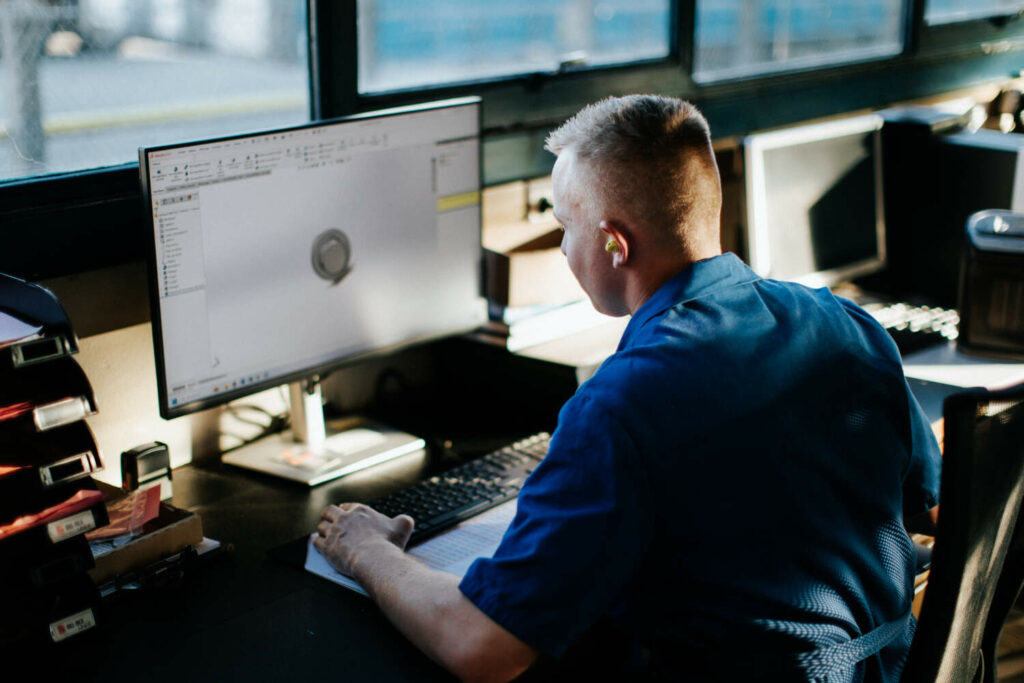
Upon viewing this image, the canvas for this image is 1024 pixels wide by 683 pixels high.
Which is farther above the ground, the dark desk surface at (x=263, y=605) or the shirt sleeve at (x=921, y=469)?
the shirt sleeve at (x=921, y=469)

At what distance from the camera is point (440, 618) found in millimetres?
1229

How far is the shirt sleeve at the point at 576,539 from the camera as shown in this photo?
1.12m

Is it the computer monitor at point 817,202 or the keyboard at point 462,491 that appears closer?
the keyboard at point 462,491

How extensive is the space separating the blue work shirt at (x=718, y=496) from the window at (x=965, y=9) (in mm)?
2697

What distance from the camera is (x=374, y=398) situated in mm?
2076

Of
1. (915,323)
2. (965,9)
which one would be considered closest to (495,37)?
(915,323)

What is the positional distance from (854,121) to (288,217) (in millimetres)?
1613

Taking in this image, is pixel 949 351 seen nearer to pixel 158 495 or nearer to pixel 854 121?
pixel 854 121

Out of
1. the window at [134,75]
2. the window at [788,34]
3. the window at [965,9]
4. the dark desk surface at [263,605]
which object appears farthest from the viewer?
the window at [965,9]

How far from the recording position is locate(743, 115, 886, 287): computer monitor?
95.3 inches

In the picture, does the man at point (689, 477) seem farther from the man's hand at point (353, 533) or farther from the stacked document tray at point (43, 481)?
the stacked document tray at point (43, 481)

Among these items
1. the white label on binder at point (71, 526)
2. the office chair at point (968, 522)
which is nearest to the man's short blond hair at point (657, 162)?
the office chair at point (968, 522)

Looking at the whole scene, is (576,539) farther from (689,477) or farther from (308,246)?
(308,246)

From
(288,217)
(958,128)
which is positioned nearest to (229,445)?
(288,217)
